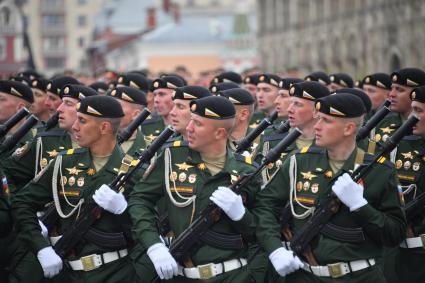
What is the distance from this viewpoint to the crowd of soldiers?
8.07 metres

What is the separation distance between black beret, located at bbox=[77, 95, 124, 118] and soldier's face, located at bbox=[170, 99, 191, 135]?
1.12 meters

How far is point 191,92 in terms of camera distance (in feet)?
32.7

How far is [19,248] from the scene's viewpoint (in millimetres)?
9898

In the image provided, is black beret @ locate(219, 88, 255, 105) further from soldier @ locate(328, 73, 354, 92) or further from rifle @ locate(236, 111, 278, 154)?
soldier @ locate(328, 73, 354, 92)

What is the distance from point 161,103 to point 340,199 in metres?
5.39

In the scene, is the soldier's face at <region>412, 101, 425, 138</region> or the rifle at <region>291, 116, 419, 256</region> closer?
the rifle at <region>291, 116, 419, 256</region>

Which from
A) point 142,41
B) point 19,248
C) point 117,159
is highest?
point 117,159

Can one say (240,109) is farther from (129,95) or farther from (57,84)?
(57,84)

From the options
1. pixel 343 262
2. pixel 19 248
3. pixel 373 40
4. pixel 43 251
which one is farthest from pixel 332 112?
pixel 373 40

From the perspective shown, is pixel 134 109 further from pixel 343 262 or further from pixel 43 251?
pixel 343 262

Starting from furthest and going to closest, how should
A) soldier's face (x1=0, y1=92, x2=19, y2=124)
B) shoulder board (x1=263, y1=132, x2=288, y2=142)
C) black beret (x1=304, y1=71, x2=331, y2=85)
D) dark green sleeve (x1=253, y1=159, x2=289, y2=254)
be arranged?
black beret (x1=304, y1=71, x2=331, y2=85) → soldier's face (x1=0, y1=92, x2=19, y2=124) → shoulder board (x1=263, y1=132, x2=288, y2=142) → dark green sleeve (x1=253, y1=159, x2=289, y2=254)

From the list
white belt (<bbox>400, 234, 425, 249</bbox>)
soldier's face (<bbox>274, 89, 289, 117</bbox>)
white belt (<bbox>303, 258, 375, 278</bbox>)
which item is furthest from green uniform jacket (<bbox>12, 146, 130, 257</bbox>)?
soldier's face (<bbox>274, 89, 289, 117</bbox>)

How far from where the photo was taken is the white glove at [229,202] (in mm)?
7988

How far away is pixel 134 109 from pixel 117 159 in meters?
3.43
